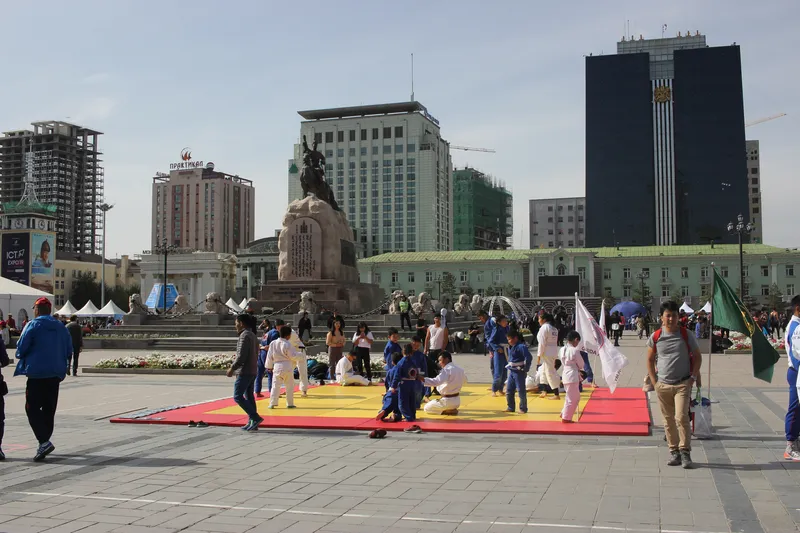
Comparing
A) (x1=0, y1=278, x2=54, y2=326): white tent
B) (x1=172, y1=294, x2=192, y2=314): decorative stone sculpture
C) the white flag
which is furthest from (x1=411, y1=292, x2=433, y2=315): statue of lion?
the white flag

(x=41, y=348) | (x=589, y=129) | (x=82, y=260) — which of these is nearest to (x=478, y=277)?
(x=589, y=129)

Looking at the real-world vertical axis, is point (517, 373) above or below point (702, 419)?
above

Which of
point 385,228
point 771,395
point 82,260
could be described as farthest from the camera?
point 385,228

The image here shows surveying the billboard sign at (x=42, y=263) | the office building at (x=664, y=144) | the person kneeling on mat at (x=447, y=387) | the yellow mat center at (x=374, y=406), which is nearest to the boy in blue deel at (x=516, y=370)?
the yellow mat center at (x=374, y=406)

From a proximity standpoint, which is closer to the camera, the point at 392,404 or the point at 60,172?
the point at 392,404

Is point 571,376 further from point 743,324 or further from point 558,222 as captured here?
point 558,222

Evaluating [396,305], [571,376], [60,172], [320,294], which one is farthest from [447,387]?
[60,172]

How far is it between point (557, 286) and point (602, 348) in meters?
67.3

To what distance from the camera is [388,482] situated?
793cm

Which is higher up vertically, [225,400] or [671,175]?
[671,175]

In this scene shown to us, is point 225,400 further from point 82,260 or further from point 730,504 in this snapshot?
point 82,260

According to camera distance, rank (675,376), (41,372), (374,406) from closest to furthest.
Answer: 1. (675,376)
2. (41,372)
3. (374,406)

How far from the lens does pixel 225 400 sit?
49.6 feet

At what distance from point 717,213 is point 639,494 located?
11548 centimetres
